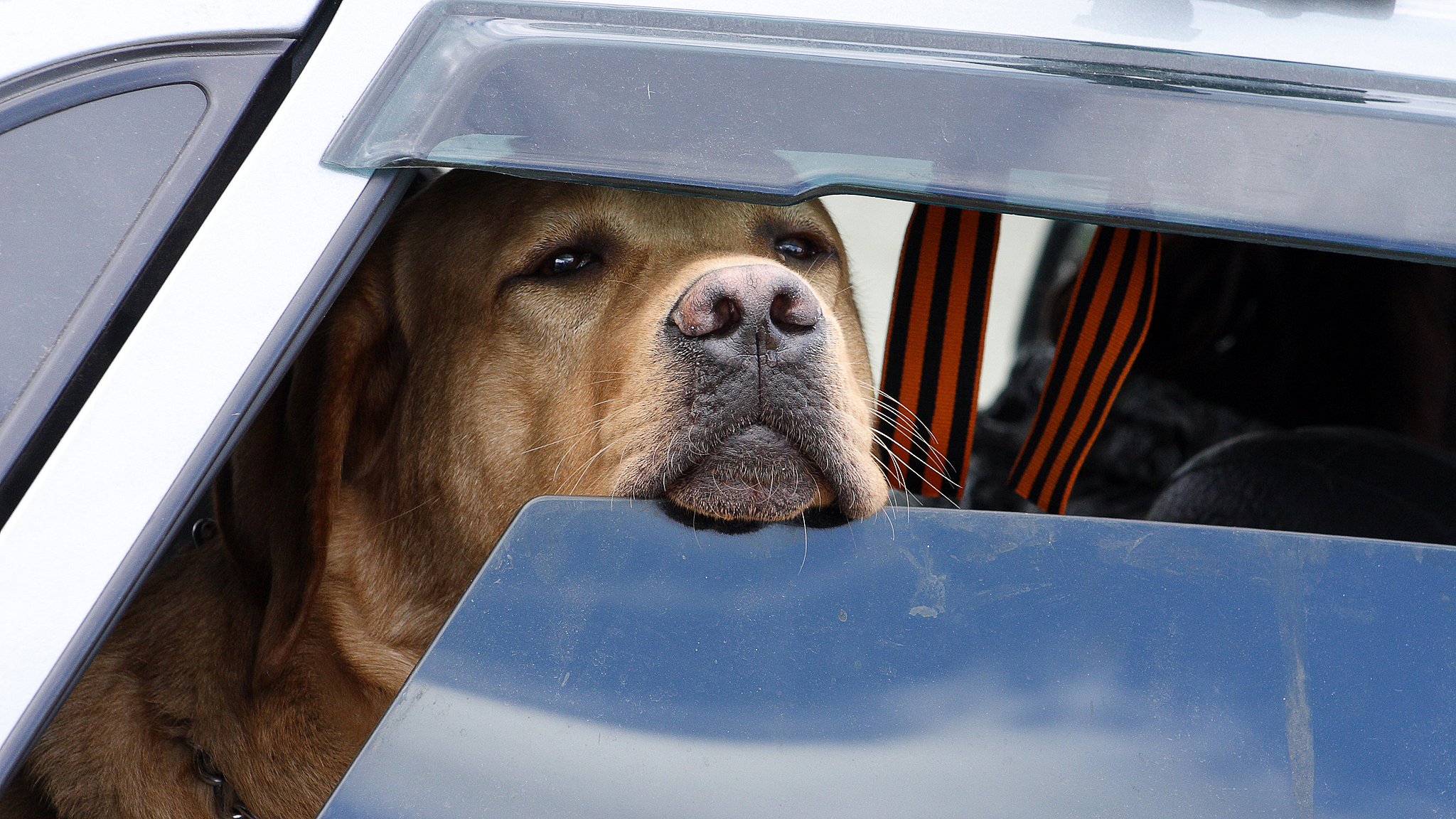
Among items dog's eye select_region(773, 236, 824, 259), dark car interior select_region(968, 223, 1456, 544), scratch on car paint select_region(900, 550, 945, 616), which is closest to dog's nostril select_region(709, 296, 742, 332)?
scratch on car paint select_region(900, 550, 945, 616)

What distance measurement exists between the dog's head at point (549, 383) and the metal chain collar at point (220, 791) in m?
0.19

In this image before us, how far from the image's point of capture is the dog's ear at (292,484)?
1768 mm

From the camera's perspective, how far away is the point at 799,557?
1170mm

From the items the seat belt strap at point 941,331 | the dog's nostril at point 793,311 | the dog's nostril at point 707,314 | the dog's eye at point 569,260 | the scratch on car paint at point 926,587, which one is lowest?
the scratch on car paint at point 926,587

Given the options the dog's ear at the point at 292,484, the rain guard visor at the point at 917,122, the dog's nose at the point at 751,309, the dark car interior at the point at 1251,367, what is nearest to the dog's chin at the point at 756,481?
the dog's nose at the point at 751,309

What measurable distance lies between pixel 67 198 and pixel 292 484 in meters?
0.85

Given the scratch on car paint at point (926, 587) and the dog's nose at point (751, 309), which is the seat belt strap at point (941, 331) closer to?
the dog's nose at point (751, 309)

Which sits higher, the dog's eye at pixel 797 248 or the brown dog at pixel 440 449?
the dog's eye at pixel 797 248

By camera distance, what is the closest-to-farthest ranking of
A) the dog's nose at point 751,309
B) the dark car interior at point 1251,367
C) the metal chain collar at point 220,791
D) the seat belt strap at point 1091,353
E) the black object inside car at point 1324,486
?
the dog's nose at point 751,309 → the seat belt strap at point 1091,353 → the metal chain collar at point 220,791 → the black object inside car at point 1324,486 → the dark car interior at point 1251,367

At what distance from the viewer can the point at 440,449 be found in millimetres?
2088

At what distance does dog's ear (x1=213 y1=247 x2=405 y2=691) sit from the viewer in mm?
1768

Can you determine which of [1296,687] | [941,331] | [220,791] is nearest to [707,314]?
[941,331]

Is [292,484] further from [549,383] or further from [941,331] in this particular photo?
[941,331]

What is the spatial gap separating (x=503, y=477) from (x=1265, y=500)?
1.35 metres
